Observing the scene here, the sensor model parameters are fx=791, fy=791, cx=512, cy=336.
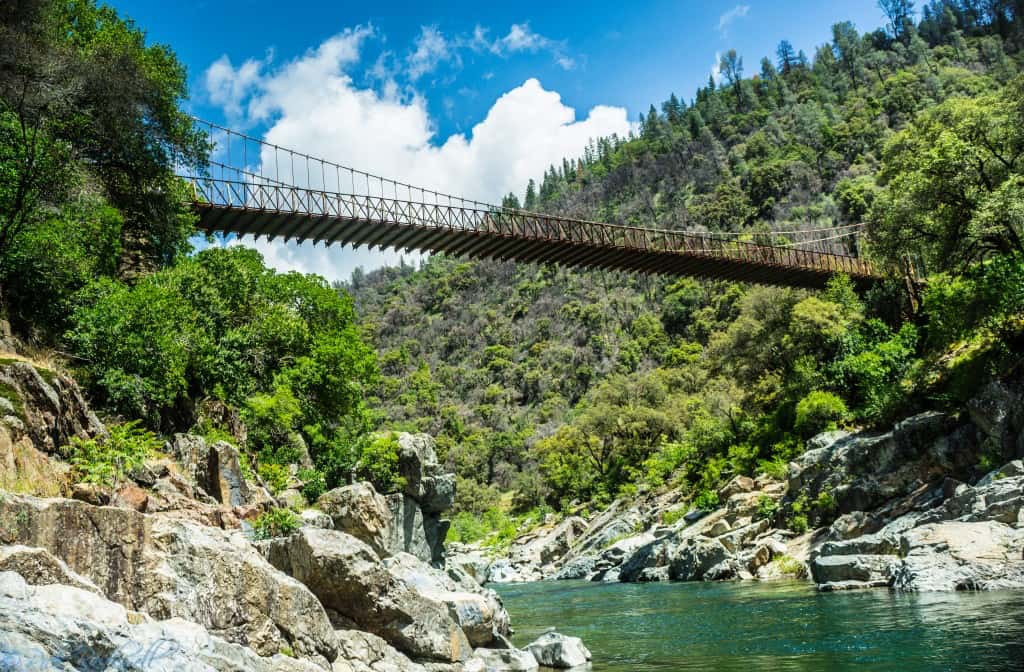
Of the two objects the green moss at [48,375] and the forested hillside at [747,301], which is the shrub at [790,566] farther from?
the green moss at [48,375]

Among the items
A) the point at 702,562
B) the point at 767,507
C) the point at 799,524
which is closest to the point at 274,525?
the point at 702,562

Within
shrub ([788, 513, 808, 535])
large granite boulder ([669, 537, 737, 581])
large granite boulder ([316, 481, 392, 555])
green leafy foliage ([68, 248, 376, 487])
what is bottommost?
large granite boulder ([669, 537, 737, 581])

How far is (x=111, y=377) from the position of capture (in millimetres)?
14688

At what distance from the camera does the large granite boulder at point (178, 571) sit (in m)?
6.80

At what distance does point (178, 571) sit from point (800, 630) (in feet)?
30.1

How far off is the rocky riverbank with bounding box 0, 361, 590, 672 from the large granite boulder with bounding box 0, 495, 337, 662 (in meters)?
0.01

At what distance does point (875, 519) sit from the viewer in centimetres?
2005

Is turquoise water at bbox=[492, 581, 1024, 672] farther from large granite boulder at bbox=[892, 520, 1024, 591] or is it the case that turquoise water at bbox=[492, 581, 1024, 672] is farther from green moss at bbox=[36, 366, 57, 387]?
green moss at bbox=[36, 366, 57, 387]

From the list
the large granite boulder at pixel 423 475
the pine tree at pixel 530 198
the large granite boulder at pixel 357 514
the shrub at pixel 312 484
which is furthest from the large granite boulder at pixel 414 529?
the pine tree at pixel 530 198

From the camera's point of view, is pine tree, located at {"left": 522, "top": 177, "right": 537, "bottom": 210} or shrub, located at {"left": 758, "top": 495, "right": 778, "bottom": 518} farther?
pine tree, located at {"left": 522, "top": 177, "right": 537, "bottom": 210}

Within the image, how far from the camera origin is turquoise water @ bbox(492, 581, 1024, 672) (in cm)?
934

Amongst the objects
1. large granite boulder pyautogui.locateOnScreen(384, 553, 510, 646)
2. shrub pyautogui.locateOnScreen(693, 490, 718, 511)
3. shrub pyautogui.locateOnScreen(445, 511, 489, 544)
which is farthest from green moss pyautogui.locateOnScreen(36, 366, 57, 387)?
shrub pyautogui.locateOnScreen(445, 511, 489, 544)

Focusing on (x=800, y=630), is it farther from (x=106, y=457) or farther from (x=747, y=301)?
(x=747, y=301)

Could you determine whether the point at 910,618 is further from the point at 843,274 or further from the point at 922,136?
the point at 843,274
